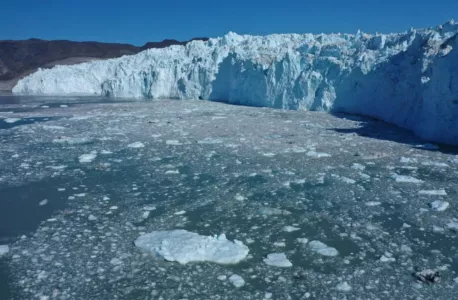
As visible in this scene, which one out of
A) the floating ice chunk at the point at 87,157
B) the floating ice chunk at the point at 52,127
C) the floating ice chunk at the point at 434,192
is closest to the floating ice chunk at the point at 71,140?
the floating ice chunk at the point at 87,157

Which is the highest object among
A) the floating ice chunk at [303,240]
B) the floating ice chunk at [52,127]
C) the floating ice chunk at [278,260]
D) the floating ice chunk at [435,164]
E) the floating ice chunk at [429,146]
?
the floating ice chunk at [429,146]

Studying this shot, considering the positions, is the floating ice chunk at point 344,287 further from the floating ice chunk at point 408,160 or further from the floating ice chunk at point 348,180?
the floating ice chunk at point 408,160

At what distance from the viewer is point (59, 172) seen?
5062mm

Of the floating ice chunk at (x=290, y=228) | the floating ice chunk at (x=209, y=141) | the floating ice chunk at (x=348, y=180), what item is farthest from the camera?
the floating ice chunk at (x=209, y=141)

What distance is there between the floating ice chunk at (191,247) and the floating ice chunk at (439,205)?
216 centimetres

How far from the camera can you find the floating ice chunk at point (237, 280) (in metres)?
2.46

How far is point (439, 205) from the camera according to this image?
382cm

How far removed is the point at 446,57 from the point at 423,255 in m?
6.04

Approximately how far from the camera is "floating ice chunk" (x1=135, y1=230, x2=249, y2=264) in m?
2.76

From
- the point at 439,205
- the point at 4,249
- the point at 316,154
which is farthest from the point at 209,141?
the point at 4,249

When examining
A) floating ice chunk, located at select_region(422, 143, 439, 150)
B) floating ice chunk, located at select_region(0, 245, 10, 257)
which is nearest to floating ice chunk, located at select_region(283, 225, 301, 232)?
floating ice chunk, located at select_region(0, 245, 10, 257)

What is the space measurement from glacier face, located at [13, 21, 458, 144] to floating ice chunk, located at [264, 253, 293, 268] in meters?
5.72

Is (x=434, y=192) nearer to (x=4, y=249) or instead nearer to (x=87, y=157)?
(x=4, y=249)

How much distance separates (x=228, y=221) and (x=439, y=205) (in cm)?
222
